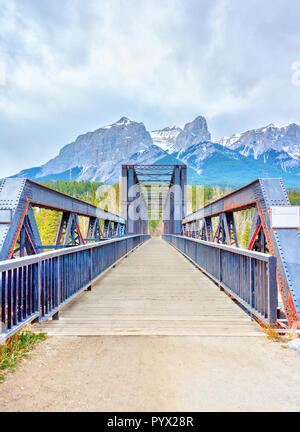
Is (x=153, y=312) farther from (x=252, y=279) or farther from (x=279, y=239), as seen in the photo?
(x=279, y=239)

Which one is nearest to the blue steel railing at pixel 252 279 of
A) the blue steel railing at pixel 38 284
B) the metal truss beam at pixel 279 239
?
the metal truss beam at pixel 279 239

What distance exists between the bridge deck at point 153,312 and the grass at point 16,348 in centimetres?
30

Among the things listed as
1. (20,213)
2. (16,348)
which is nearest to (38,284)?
(16,348)

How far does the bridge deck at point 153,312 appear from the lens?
3408 millimetres

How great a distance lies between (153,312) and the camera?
4.19 m

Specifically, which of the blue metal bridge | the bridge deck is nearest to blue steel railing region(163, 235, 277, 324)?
the blue metal bridge

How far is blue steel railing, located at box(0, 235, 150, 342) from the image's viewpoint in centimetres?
264

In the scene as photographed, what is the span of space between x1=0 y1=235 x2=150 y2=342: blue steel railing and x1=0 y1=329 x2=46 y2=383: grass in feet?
0.45

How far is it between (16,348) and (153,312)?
2022mm

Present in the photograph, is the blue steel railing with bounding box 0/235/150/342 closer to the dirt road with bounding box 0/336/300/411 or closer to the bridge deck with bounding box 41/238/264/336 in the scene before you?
the bridge deck with bounding box 41/238/264/336

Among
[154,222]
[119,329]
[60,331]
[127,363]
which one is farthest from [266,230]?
[154,222]

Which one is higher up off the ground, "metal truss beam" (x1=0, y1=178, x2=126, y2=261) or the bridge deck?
"metal truss beam" (x1=0, y1=178, x2=126, y2=261)

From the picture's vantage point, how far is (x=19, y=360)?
254cm
